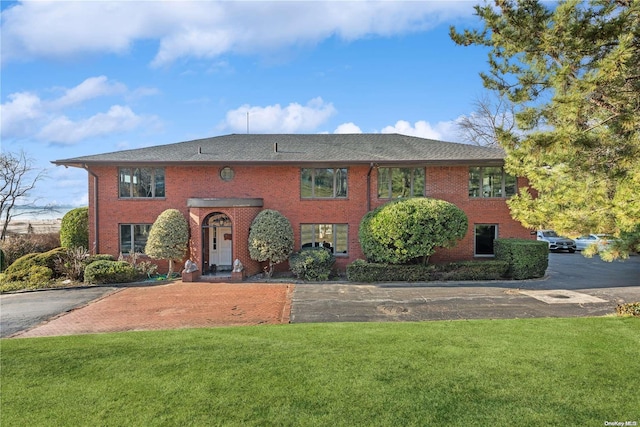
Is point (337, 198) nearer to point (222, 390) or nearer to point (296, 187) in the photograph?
point (296, 187)

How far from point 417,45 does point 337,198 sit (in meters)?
6.93

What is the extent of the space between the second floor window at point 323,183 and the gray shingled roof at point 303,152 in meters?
0.70

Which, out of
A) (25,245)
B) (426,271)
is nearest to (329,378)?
(426,271)

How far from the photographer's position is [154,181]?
1678 cm

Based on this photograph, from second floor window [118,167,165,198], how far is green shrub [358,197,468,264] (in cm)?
991

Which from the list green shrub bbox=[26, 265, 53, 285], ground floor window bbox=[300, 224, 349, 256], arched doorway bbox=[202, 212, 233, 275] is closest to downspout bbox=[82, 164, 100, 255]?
green shrub bbox=[26, 265, 53, 285]

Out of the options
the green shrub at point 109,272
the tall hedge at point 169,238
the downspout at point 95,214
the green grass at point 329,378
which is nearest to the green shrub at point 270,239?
the tall hedge at point 169,238

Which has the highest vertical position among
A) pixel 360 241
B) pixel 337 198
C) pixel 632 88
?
pixel 632 88

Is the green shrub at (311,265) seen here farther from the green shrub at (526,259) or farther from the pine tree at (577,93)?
the pine tree at (577,93)

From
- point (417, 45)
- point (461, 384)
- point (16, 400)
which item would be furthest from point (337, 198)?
point (16, 400)

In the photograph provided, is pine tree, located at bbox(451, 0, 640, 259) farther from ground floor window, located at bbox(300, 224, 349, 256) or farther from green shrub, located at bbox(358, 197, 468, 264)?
ground floor window, located at bbox(300, 224, 349, 256)

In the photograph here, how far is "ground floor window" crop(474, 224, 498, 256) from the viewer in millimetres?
16625

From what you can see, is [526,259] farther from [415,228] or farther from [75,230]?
[75,230]

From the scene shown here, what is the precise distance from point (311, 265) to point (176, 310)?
19.2ft
